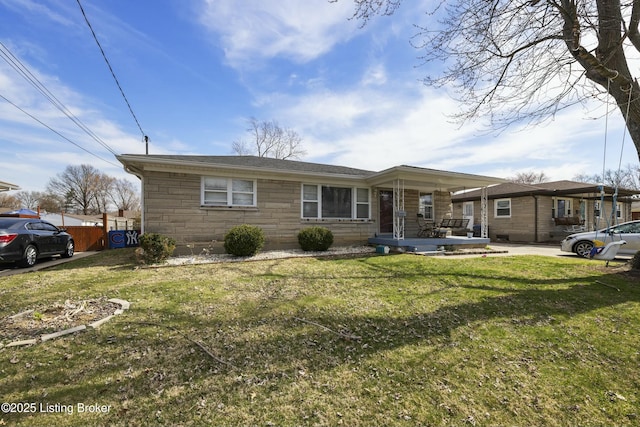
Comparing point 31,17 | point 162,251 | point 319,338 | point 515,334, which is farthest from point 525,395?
point 31,17

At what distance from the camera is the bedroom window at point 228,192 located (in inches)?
367

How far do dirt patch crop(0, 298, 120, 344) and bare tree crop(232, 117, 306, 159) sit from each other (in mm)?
26302

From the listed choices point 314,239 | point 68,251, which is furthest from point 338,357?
point 68,251

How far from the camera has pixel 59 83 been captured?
10312 millimetres

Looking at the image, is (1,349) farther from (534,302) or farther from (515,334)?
(534,302)

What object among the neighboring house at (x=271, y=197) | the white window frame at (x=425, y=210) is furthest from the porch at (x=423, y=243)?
the white window frame at (x=425, y=210)

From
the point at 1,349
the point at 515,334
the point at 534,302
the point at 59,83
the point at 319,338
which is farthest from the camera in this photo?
the point at 59,83

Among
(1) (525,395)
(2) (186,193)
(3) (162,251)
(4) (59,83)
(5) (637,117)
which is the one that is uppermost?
(4) (59,83)

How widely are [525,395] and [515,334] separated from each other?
4.34ft

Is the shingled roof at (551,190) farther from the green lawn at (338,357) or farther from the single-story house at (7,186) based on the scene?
the single-story house at (7,186)

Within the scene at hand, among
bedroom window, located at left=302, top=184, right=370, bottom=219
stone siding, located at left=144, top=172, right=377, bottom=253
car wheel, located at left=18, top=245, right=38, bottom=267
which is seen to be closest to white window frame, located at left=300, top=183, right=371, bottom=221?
bedroom window, located at left=302, top=184, right=370, bottom=219

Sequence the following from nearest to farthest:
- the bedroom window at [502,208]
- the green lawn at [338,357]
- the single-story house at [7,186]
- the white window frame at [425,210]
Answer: the green lawn at [338,357] < the single-story house at [7,186] < the white window frame at [425,210] < the bedroom window at [502,208]

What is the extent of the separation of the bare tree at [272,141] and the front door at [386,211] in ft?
62.9

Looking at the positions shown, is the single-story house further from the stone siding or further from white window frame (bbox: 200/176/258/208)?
white window frame (bbox: 200/176/258/208)
